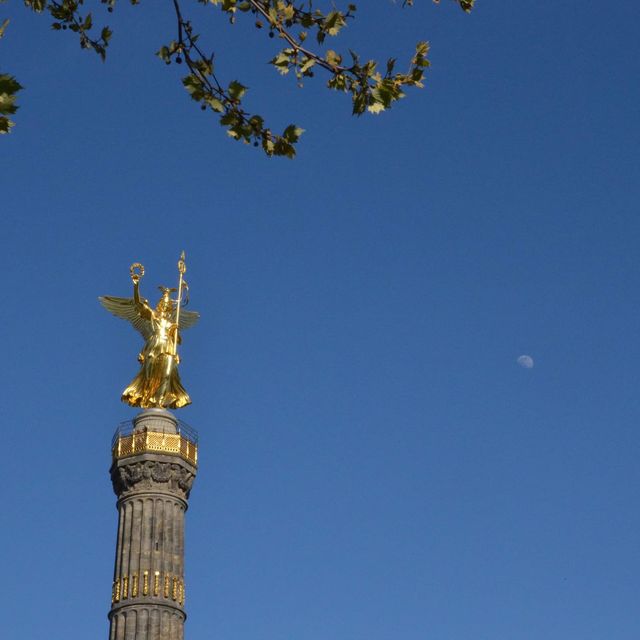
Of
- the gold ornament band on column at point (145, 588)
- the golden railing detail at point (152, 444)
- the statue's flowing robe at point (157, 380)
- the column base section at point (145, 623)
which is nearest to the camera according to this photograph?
the column base section at point (145, 623)

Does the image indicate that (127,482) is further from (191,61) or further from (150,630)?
(191,61)

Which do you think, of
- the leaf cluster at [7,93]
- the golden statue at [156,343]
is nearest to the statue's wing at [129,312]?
the golden statue at [156,343]

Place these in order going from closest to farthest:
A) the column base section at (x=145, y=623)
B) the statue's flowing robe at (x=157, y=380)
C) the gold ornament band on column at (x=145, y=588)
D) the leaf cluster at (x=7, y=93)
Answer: the leaf cluster at (x=7, y=93), the column base section at (x=145, y=623), the gold ornament band on column at (x=145, y=588), the statue's flowing robe at (x=157, y=380)

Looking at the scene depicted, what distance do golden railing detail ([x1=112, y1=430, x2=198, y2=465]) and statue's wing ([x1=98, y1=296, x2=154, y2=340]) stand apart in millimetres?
4692

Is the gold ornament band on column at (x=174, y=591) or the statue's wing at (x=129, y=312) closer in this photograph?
the gold ornament band on column at (x=174, y=591)

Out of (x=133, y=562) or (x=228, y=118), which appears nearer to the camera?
(x=228, y=118)

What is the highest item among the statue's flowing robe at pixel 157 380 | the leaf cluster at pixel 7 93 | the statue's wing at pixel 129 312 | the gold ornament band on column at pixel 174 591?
Answer: the statue's wing at pixel 129 312

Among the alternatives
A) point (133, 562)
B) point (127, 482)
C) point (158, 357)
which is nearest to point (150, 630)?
point (133, 562)

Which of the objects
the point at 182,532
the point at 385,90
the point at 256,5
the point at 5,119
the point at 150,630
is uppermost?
the point at 182,532

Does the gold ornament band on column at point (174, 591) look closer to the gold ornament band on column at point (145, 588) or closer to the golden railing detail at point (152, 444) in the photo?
the gold ornament band on column at point (145, 588)

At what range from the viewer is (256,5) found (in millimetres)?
12492

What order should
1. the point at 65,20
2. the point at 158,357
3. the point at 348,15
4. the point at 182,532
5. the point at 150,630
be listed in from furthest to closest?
the point at 158,357 → the point at 182,532 → the point at 150,630 → the point at 65,20 → the point at 348,15

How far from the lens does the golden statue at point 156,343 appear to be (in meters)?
48.0

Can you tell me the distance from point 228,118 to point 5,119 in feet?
8.91
